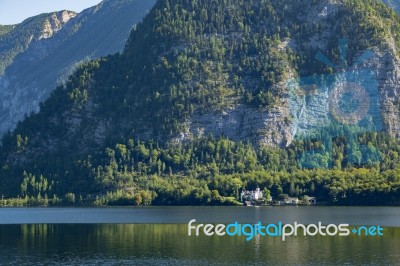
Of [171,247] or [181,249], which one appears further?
[171,247]

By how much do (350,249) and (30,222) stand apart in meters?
95.7

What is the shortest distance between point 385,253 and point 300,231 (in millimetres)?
36548

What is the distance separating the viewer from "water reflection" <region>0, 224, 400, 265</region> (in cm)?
11112

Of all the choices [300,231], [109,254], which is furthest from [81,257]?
[300,231]

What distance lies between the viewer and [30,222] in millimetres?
191625

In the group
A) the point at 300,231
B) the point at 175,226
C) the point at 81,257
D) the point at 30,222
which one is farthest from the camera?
the point at 30,222

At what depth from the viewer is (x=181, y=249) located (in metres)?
123

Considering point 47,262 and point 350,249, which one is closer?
point 47,262

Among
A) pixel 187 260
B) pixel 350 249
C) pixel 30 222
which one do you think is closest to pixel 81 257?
pixel 187 260

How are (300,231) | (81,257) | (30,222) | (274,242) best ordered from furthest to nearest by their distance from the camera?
(30,222), (300,231), (274,242), (81,257)

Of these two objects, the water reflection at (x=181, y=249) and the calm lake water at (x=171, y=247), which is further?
the water reflection at (x=181, y=249)

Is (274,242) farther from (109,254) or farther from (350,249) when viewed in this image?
(109,254)

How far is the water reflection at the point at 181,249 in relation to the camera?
365 feet

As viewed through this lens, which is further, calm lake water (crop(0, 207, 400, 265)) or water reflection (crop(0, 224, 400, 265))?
water reflection (crop(0, 224, 400, 265))
